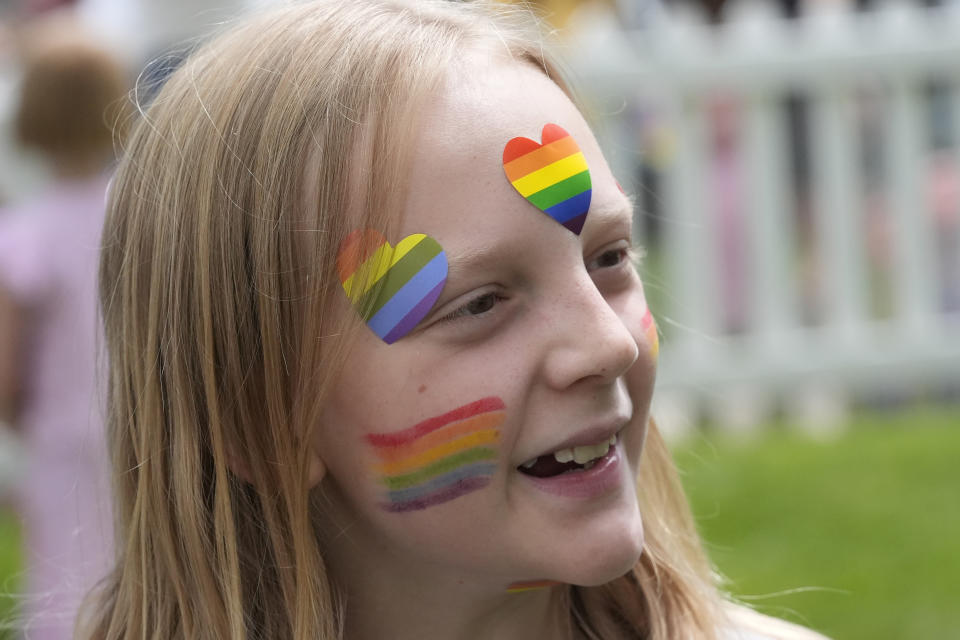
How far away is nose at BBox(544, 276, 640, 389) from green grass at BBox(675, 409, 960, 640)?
1875 millimetres

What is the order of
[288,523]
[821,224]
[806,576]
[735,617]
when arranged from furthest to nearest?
[821,224]
[806,576]
[735,617]
[288,523]

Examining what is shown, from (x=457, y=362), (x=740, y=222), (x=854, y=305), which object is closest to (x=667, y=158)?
(x=740, y=222)

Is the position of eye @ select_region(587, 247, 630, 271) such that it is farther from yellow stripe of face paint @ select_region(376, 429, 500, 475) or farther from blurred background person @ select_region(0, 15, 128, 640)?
blurred background person @ select_region(0, 15, 128, 640)

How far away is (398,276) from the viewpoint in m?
1.61

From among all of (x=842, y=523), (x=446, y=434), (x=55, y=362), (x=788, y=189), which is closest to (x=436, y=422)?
(x=446, y=434)

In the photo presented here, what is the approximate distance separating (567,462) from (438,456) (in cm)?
17

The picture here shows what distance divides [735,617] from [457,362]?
0.72m

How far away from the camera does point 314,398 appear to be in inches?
64.9

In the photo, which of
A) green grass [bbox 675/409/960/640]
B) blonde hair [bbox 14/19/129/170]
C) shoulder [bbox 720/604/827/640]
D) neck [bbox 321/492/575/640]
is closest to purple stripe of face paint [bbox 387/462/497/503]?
neck [bbox 321/492/575/640]

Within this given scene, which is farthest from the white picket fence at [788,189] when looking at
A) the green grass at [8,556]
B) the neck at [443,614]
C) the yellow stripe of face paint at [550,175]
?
the yellow stripe of face paint at [550,175]

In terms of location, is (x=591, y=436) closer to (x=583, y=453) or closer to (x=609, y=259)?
(x=583, y=453)

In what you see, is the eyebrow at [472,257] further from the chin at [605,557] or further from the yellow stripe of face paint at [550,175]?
the chin at [605,557]

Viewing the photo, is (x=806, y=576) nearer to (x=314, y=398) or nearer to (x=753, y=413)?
(x=753, y=413)

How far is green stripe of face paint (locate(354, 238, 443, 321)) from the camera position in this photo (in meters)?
1.59
